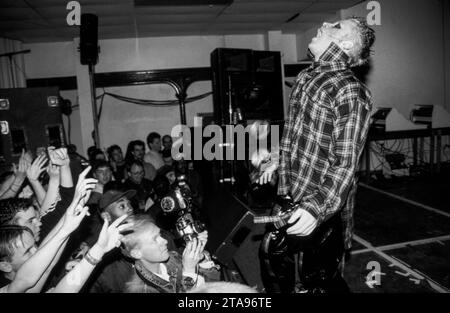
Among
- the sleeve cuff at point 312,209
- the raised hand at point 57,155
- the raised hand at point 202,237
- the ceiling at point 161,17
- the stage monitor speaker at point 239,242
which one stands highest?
the ceiling at point 161,17

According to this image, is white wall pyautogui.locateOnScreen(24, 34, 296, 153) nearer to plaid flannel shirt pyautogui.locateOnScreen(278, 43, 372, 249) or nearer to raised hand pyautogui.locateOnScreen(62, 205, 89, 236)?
raised hand pyautogui.locateOnScreen(62, 205, 89, 236)

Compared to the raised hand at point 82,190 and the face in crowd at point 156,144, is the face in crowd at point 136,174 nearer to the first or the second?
the face in crowd at point 156,144

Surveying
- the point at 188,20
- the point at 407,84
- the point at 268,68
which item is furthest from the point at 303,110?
the point at 407,84

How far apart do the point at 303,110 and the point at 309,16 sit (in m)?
5.60

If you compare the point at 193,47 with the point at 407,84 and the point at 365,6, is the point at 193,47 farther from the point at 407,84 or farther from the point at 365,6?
the point at 407,84

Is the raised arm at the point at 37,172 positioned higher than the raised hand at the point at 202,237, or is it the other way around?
the raised arm at the point at 37,172

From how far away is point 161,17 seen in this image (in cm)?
591

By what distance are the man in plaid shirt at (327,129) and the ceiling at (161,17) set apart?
4128 millimetres

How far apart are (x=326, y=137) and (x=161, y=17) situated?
5310mm

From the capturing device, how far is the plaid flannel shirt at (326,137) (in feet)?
4.25

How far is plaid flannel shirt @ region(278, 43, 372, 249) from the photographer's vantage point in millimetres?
1296

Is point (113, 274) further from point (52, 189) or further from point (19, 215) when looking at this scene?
point (52, 189)

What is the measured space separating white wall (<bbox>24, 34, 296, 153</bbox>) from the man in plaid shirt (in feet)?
21.5

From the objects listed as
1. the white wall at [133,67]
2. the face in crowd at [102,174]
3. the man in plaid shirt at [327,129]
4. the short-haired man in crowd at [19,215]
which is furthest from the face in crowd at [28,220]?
the white wall at [133,67]
